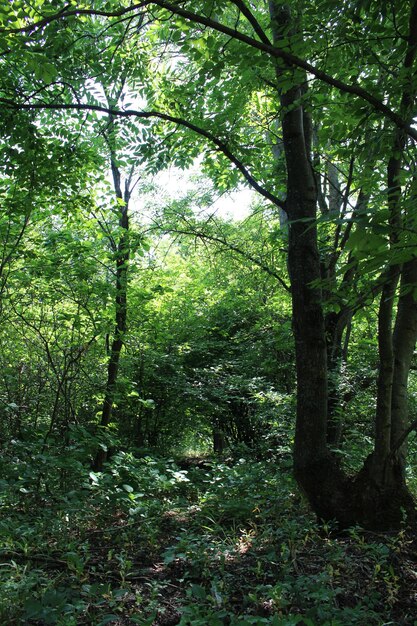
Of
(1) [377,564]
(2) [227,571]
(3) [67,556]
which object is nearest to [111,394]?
(3) [67,556]

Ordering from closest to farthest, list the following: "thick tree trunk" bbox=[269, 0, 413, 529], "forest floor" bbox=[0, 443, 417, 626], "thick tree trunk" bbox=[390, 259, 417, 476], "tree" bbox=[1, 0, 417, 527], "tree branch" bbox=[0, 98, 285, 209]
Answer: "forest floor" bbox=[0, 443, 417, 626]
"tree" bbox=[1, 0, 417, 527]
"thick tree trunk" bbox=[269, 0, 413, 529]
"thick tree trunk" bbox=[390, 259, 417, 476]
"tree branch" bbox=[0, 98, 285, 209]

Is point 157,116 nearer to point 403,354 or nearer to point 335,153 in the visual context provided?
point 335,153

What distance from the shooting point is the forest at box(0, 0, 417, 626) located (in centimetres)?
237

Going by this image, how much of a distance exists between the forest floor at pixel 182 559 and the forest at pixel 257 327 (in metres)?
0.02

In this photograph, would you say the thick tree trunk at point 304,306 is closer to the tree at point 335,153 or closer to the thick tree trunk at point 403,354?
the tree at point 335,153

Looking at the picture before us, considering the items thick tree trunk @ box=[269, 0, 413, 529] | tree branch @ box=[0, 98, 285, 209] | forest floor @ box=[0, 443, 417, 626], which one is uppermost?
tree branch @ box=[0, 98, 285, 209]

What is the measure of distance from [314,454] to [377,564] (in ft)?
3.25

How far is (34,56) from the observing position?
2.82 m

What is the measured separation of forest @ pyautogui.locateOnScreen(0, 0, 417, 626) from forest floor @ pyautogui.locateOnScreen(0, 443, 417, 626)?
2 cm

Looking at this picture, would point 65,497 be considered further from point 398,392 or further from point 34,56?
point 34,56

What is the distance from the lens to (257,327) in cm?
803

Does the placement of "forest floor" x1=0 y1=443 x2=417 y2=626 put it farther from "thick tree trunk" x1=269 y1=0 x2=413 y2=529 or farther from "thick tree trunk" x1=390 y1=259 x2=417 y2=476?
"thick tree trunk" x1=390 y1=259 x2=417 y2=476

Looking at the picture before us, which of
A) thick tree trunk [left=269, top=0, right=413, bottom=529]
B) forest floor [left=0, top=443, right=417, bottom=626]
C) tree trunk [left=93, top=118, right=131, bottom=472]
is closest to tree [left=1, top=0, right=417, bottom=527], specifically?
thick tree trunk [left=269, top=0, right=413, bottom=529]

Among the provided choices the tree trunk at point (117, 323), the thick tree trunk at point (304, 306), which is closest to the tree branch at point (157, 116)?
the thick tree trunk at point (304, 306)
